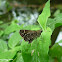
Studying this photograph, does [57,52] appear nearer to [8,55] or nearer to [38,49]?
[38,49]

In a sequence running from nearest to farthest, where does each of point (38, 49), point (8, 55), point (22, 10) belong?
1. point (38, 49)
2. point (8, 55)
3. point (22, 10)

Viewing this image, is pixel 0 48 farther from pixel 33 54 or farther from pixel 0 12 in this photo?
pixel 0 12

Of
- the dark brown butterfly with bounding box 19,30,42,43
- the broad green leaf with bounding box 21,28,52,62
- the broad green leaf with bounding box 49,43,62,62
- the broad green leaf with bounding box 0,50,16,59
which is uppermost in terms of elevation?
the dark brown butterfly with bounding box 19,30,42,43

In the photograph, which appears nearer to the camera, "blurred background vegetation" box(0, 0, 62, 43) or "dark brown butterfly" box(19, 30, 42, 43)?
"dark brown butterfly" box(19, 30, 42, 43)

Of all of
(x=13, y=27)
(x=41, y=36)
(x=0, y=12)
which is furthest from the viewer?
(x=0, y=12)

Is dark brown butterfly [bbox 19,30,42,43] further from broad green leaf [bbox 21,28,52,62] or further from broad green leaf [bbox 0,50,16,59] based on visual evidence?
broad green leaf [bbox 0,50,16,59]

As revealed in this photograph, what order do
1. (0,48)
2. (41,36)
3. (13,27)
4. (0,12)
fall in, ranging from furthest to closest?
(0,12)
(13,27)
(0,48)
(41,36)

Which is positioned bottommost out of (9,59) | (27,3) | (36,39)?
(9,59)

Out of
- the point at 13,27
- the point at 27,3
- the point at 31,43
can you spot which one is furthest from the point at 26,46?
the point at 27,3

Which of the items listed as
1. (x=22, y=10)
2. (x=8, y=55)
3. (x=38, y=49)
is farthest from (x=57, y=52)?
(x=22, y=10)

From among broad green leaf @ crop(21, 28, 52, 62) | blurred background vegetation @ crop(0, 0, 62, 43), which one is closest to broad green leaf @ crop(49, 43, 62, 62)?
broad green leaf @ crop(21, 28, 52, 62)

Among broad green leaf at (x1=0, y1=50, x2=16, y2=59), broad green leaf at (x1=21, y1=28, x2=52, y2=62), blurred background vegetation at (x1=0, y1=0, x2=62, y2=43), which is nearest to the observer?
broad green leaf at (x1=21, y1=28, x2=52, y2=62)
